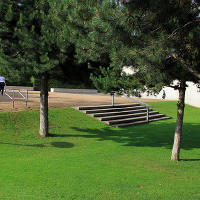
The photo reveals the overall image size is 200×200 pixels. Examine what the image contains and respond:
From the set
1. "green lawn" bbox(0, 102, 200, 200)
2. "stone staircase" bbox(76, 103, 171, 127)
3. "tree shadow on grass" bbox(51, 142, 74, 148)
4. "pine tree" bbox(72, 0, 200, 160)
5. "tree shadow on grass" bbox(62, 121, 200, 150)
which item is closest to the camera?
"green lawn" bbox(0, 102, 200, 200)

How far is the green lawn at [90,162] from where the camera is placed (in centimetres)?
486

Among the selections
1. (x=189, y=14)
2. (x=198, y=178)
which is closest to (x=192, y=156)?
(x=198, y=178)

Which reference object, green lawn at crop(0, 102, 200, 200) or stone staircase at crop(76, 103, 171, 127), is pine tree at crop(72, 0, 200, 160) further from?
stone staircase at crop(76, 103, 171, 127)

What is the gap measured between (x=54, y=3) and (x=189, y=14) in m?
4.05

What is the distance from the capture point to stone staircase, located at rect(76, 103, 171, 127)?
13156mm

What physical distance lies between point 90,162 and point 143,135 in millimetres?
4861

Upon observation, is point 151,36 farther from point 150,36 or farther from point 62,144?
point 62,144

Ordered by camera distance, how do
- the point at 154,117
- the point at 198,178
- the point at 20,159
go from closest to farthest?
1. the point at 198,178
2. the point at 20,159
3. the point at 154,117

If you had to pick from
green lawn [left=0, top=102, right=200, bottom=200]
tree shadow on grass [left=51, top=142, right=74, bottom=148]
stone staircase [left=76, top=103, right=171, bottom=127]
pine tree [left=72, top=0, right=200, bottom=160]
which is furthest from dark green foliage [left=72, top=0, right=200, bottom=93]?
stone staircase [left=76, top=103, right=171, bottom=127]

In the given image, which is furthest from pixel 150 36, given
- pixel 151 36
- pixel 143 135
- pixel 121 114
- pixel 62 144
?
pixel 121 114

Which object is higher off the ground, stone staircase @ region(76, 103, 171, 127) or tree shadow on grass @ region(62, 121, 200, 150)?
stone staircase @ region(76, 103, 171, 127)

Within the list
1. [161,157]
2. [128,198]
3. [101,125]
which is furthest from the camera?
[101,125]

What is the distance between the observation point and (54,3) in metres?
7.52

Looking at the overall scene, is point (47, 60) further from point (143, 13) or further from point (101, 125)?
point (101, 125)
